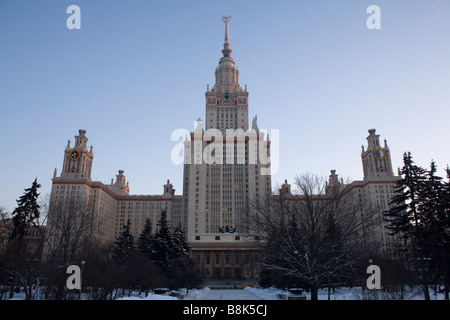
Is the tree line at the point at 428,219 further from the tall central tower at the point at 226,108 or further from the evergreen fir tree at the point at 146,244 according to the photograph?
the tall central tower at the point at 226,108

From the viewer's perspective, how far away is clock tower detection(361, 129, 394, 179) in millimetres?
118875

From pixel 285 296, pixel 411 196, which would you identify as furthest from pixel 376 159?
pixel 285 296

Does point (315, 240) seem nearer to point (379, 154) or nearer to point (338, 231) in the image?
point (338, 231)

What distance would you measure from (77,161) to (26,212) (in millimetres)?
83187

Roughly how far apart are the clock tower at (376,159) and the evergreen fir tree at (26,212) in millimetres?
108373

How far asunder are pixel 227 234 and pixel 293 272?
7238cm

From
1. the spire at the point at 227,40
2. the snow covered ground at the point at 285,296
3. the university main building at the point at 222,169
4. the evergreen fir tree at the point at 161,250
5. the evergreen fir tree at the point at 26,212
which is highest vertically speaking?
the spire at the point at 227,40

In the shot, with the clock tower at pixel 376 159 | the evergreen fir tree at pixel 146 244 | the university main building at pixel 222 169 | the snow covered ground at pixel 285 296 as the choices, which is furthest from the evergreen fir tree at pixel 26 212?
the clock tower at pixel 376 159

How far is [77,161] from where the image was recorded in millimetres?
124188

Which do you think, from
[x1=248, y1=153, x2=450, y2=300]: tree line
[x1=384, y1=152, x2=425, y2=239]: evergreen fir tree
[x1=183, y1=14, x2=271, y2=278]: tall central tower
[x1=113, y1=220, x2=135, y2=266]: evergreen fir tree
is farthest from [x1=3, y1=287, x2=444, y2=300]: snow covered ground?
[x1=183, y1=14, x2=271, y2=278]: tall central tower

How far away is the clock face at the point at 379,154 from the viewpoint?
4722 inches
